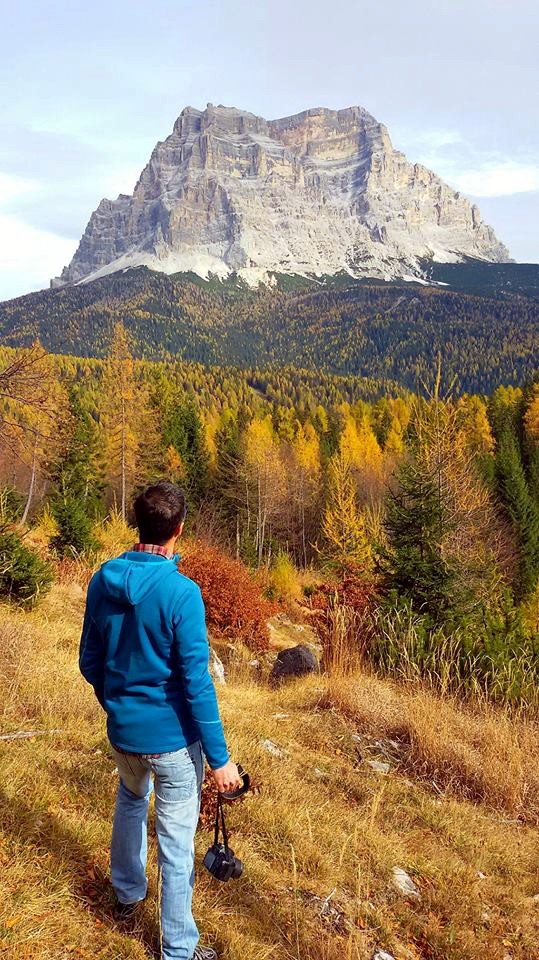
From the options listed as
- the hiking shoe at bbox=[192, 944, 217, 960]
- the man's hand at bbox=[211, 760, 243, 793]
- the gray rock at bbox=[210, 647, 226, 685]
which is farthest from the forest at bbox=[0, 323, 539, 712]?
the man's hand at bbox=[211, 760, 243, 793]

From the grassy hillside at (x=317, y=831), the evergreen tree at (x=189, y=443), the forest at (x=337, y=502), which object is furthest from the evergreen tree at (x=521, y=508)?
the grassy hillside at (x=317, y=831)

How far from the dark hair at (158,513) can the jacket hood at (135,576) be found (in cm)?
9

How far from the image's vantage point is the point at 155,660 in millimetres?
2275

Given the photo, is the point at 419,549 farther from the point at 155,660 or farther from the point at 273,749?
the point at 155,660

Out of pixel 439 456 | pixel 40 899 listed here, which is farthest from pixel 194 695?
pixel 439 456

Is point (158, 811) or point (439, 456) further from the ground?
point (439, 456)

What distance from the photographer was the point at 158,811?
2.36 m

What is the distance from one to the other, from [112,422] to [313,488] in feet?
74.4

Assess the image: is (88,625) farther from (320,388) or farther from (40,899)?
(320,388)

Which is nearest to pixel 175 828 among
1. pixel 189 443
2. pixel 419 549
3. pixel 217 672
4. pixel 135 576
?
pixel 135 576

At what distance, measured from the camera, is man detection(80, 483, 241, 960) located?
2.26 meters

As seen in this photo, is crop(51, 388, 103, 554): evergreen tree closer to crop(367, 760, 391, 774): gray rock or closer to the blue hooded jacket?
crop(367, 760, 391, 774): gray rock

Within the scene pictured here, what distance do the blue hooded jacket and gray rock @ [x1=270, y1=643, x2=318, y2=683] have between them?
6.22 m

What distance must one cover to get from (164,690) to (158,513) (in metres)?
0.75
